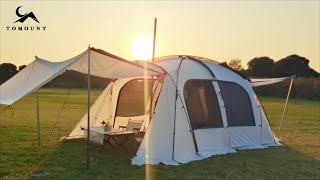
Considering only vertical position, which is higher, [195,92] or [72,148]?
[195,92]

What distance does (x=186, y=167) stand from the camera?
882 cm

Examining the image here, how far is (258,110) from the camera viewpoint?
11.8 meters

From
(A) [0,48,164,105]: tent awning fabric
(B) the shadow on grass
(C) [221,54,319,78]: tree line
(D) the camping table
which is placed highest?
(C) [221,54,319,78]: tree line

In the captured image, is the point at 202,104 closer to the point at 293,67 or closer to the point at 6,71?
the point at 6,71

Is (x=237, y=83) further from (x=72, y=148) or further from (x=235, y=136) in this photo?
(x=72, y=148)

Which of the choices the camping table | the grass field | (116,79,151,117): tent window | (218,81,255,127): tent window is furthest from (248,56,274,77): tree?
the camping table

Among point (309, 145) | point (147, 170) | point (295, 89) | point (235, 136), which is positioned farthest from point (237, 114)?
point (295, 89)

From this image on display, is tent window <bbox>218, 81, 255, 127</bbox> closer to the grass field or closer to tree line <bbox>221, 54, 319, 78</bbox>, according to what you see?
the grass field

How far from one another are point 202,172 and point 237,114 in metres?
3.17

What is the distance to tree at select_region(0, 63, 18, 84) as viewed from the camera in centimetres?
3853

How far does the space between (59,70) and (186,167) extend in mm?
3188

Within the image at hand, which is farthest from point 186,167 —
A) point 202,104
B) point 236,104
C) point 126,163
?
point 236,104

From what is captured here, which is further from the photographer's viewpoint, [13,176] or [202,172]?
[202,172]

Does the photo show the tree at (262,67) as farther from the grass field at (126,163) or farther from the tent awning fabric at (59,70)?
the tent awning fabric at (59,70)
